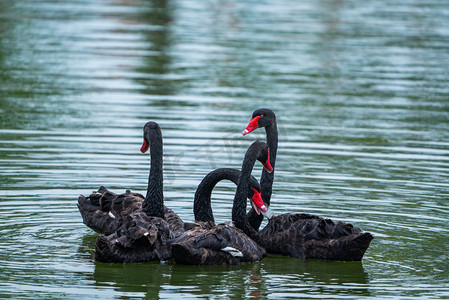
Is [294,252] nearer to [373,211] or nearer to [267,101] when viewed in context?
[373,211]

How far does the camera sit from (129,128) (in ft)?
44.1

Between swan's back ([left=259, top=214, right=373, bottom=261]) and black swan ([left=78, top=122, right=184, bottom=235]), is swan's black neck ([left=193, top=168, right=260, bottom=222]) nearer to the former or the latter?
black swan ([left=78, top=122, right=184, bottom=235])

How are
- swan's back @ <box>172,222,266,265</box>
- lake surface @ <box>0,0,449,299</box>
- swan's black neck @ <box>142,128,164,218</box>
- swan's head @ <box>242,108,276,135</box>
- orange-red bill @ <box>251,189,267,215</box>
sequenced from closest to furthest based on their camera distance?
lake surface @ <box>0,0,449,299</box> → swan's back @ <box>172,222,266,265</box> → swan's black neck @ <box>142,128,164,218</box> → orange-red bill @ <box>251,189,267,215</box> → swan's head @ <box>242,108,276,135</box>

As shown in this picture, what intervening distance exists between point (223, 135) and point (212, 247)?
17.5 ft

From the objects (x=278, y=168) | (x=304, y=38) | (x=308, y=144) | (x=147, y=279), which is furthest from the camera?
(x=304, y=38)

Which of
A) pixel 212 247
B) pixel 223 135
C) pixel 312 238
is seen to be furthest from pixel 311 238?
pixel 223 135

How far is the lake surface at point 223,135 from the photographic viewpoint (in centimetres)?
775

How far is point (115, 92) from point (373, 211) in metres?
7.56

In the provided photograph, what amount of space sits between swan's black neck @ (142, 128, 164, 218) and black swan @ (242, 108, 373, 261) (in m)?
0.85

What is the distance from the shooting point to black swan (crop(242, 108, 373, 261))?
8.24 meters

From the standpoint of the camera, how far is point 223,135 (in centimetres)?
1319

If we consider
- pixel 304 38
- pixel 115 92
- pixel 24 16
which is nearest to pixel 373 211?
pixel 115 92

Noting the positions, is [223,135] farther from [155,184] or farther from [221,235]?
[221,235]

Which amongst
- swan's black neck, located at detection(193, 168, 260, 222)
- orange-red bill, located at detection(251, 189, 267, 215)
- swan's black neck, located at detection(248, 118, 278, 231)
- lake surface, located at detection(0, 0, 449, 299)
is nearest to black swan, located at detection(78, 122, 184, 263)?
lake surface, located at detection(0, 0, 449, 299)
